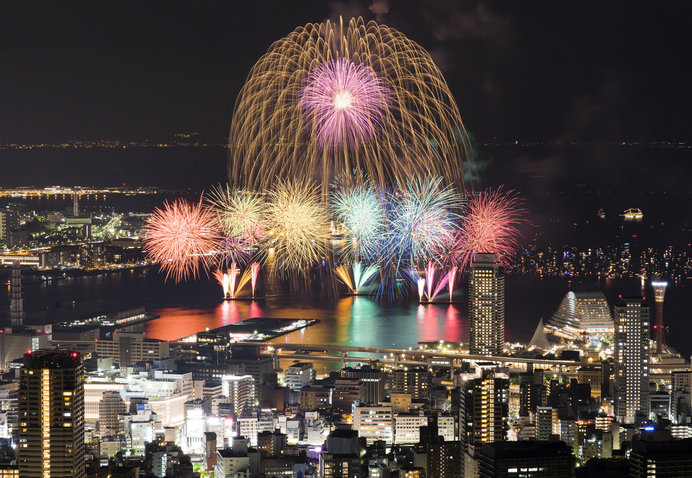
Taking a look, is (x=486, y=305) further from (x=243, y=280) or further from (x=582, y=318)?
(x=243, y=280)

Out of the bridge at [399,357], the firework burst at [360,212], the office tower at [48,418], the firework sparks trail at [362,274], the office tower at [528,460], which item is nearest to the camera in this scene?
the office tower at [528,460]

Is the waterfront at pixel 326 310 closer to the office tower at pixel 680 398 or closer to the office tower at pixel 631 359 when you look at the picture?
the office tower at pixel 631 359

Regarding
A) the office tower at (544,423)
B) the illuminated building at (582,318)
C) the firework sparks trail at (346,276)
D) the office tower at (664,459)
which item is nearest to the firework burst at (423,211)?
the illuminated building at (582,318)

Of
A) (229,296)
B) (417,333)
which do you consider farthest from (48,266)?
(417,333)

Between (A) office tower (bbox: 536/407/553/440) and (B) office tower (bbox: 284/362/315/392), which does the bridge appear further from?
(A) office tower (bbox: 536/407/553/440)

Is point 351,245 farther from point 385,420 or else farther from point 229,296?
point 385,420

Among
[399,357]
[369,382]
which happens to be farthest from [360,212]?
[369,382]

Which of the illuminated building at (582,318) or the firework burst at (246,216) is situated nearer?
the firework burst at (246,216)
